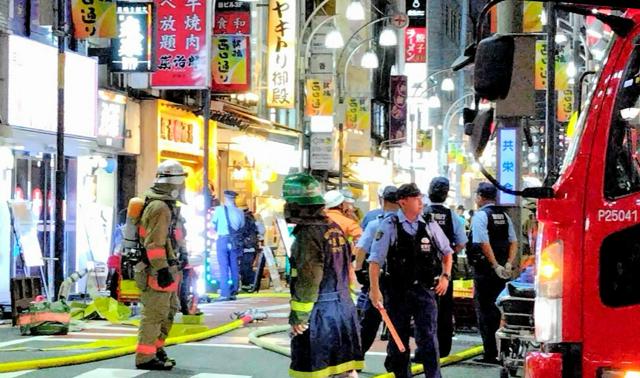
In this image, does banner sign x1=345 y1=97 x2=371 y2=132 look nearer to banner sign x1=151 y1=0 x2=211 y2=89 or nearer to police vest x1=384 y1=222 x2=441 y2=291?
banner sign x1=151 y1=0 x2=211 y2=89

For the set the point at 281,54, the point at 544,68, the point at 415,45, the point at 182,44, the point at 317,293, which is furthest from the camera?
the point at 415,45

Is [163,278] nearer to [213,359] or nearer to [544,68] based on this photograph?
[213,359]

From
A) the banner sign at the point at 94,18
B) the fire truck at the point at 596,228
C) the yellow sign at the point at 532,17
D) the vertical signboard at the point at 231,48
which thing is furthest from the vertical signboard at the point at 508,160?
the vertical signboard at the point at 231,48

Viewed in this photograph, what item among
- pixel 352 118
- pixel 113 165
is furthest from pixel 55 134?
pixel 352 118

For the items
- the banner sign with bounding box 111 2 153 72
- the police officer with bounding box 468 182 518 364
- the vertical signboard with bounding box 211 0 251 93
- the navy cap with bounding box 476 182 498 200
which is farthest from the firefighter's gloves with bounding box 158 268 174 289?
the vertical signboard with bounding box 211 0 251 93

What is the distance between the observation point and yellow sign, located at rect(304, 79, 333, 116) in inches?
1313

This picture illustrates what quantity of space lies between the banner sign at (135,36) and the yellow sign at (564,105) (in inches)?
610

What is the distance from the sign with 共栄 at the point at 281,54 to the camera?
2986cm

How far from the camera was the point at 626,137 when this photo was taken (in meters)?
5.68

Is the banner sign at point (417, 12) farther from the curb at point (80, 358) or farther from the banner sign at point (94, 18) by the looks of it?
the curb at point (80, 358)

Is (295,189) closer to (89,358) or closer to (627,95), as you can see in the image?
(627,95)

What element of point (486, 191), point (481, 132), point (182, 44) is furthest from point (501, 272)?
point (182, 44)

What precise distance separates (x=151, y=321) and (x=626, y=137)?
21.8ft

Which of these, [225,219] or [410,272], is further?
[225,219]
